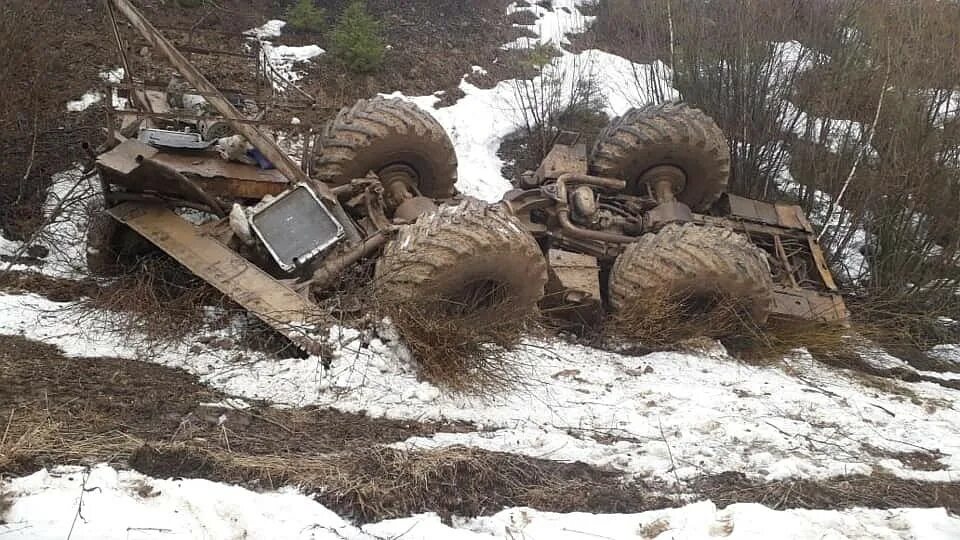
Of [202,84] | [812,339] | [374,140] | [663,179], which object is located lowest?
[812,339]

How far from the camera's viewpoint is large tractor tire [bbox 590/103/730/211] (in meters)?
6.52

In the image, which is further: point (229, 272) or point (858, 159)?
point (858, 159)

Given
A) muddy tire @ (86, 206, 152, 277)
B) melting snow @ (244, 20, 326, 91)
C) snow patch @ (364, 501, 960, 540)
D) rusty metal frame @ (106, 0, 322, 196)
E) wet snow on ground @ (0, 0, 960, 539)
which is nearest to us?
wet snow on ground @ (0, 0, 960, 539)

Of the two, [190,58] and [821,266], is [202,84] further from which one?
[821,266]

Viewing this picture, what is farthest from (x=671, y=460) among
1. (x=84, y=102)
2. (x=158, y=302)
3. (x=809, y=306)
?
(x=84, y=102)

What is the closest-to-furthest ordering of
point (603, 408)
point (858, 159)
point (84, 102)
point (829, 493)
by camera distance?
point (829, 493) → point (603, 408) → point (84, 102) → point (858, 159)

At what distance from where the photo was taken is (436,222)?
4.44 meters

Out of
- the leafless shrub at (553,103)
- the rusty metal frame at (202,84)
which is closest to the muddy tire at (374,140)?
the rusty metal frame at (202,84)

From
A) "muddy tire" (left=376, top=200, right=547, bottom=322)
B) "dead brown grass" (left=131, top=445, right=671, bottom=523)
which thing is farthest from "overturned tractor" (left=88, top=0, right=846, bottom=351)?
"dead brown grass" (left=131, top=445, right=671, bottom=523)

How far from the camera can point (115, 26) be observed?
4.77 meters

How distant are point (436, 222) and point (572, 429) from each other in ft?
4.76

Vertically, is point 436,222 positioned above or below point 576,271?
above

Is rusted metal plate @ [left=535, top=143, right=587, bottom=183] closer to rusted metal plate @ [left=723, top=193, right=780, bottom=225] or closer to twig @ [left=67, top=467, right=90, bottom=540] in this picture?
rusted metal plate @ [left=723, top=193, right=780, bottom=225]

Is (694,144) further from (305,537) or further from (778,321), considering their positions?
(305,537)
